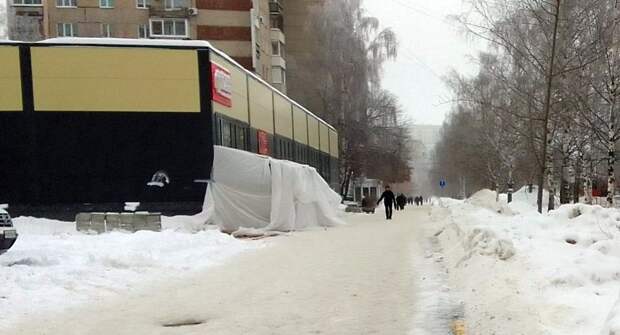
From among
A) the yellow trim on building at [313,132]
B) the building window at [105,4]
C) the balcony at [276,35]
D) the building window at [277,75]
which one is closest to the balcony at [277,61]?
the building window at [277,75]

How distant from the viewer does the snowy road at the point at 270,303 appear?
5996 mm

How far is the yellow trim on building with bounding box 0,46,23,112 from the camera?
66.7 feet

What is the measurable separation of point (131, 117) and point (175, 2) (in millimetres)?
28708

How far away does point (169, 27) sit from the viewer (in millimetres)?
46719

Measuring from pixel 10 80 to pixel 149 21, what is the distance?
90.6ft

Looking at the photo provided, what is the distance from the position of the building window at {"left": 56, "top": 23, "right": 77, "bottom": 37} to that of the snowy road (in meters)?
40.7

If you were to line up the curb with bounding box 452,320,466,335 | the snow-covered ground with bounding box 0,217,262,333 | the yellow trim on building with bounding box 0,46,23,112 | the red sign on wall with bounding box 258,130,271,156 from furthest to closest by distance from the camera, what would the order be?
the red sign on wall with bounding box 258,130,271,156 < the yellow trim on building with bounding box 0,46,23,112 < the snow-covered ground with bounding box 0,217,262,333 < the curb with bounding box 452,320,466,335

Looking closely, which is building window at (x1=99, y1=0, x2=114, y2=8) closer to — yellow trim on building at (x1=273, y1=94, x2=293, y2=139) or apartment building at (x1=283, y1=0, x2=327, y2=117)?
apartment building at (x1=283, y1=0, x2=327, y2=117)

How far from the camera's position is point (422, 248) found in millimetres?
13648

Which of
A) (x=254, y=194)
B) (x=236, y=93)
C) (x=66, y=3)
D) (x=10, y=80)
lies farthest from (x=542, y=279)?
(x=66, y=3)

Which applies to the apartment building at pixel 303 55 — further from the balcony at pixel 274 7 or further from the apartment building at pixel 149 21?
the apartment building at pixel 149 21

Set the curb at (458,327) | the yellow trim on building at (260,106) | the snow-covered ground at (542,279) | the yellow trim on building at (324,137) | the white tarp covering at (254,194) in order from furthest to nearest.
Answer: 1. the yellow trim on building at (324,137)
2. the yellow trim on building at (260,106)
3. the white tarp covering at (254,194)
4. the curb at (458,327)
5. the snow-covered ground at (542,279)

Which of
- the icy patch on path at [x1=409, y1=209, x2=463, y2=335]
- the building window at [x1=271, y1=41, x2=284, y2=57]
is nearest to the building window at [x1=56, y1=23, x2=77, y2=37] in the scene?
the building window at [x1=271, y1=41, x2=284, y2=57]

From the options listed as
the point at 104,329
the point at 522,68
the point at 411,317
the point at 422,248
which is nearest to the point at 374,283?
the point at 411,317
